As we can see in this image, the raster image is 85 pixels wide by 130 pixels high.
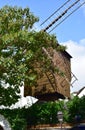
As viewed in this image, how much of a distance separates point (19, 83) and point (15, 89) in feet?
3.56

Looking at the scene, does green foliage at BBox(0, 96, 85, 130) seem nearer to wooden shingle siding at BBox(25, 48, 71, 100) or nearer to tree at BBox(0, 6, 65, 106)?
tree at BBox(0, 6, 65, 106)

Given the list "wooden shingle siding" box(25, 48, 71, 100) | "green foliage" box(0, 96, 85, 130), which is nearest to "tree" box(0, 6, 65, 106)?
"green foliage" box(0, 96, 85, 130)

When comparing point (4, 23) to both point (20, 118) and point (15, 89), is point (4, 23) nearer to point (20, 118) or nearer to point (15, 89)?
point (15, 89)

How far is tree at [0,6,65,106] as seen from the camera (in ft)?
106

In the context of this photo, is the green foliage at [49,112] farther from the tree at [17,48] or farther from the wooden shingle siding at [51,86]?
the wooden shingle siding at [51,86]

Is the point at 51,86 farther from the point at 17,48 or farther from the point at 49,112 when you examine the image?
the point at 17,48

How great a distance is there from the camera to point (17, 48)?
3375 centimetres

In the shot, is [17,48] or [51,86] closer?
[17,48]

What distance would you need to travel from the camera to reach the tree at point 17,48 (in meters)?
32.2

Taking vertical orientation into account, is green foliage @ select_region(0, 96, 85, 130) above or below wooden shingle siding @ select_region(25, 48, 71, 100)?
below

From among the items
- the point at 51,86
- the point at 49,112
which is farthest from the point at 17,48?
the point at 51,86

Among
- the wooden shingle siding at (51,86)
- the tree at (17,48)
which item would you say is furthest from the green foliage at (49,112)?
the wooden shingle siding at (51,86)

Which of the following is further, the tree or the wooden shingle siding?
the wooden shingle siding

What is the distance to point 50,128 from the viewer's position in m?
35.8
